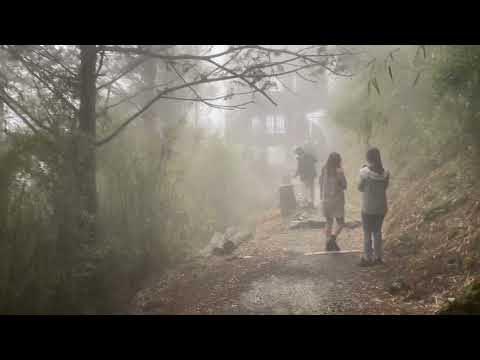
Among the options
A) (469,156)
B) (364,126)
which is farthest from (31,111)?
(364,126)

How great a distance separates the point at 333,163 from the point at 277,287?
97.6 inches

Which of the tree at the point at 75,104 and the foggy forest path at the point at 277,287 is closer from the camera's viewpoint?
the foggy forest path at the point at 277,287

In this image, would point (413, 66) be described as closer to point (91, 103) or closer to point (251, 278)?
point (251, 278)

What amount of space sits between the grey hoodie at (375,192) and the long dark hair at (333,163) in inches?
36.4

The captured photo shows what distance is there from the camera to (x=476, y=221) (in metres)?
4.20

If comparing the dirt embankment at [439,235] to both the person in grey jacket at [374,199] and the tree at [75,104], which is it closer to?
the person in grey jacket at [374,199]

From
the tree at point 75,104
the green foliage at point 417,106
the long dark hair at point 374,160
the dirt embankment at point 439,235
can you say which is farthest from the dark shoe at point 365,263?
the tree at point 75,104

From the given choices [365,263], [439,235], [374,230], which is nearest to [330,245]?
[365,263]

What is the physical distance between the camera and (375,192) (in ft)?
16.0

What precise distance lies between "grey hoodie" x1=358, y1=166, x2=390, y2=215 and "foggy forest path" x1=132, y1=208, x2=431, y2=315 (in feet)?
2.69

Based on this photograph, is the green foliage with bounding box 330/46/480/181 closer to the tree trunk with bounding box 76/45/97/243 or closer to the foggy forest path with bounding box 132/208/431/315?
the foggy forest path with bounding box 132/208/431/315

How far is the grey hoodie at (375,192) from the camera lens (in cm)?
487

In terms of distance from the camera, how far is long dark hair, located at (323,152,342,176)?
19.1 feet

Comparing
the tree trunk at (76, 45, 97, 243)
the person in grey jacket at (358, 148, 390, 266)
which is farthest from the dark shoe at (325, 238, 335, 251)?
the tree trunk at (76, 45, 97, 243)
